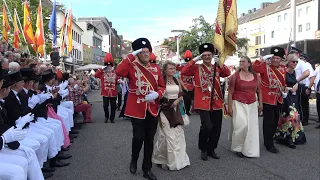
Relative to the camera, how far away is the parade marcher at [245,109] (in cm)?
623

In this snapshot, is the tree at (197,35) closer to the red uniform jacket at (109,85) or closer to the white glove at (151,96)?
the red uniform jacket at (109,85)

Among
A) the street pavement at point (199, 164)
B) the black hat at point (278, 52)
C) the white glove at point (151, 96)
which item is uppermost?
the black hat at point (278, 52)

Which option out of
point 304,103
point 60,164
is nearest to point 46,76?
point 60,164

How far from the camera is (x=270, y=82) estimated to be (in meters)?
6.76

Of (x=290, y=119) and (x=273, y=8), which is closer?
(x=290, y=119)

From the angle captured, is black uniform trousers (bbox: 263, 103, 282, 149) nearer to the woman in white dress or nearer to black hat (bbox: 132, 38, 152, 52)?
the woman in white dress

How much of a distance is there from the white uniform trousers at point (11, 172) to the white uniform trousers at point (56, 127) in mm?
2031

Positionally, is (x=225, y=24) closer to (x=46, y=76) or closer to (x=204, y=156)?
(x=204, y=156)

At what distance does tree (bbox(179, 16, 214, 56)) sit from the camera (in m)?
24.7

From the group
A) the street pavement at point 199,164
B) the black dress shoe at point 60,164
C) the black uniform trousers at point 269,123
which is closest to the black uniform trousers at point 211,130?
the street pavement at point 199,164

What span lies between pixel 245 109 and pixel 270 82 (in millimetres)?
897

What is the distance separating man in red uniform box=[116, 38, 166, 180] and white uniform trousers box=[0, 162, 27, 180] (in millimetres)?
1872

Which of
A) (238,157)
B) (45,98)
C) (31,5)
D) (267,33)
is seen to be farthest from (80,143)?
(267,33)

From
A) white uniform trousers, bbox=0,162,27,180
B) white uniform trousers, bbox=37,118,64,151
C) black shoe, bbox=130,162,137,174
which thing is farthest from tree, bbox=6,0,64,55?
white uniform trousers, bbox=0,162,27,180
